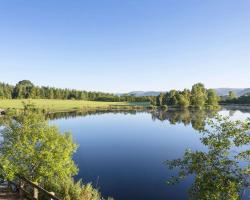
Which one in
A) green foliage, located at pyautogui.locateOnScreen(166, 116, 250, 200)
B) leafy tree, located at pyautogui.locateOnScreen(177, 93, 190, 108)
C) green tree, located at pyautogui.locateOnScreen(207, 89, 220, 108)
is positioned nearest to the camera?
green foliage, located at pyautogui.locateOnScreen(166, 116, 250, 200)

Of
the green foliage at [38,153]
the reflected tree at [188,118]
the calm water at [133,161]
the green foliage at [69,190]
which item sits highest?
the green foliage at [38,153]

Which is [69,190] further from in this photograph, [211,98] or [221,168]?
[211,98]

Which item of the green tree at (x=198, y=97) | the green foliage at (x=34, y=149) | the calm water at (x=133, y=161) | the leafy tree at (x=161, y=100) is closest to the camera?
the green foliage at (x=34, y=149)

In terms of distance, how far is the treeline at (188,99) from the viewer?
16800cm

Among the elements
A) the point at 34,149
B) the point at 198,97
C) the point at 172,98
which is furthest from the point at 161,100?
the point at 34,149

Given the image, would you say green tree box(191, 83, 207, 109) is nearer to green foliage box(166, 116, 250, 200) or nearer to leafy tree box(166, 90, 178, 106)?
leafy tree box(166, 90, 178, 106)

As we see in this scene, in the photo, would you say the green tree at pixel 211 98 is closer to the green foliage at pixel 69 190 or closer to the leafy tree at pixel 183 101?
the leafy tree at pixel 183 101

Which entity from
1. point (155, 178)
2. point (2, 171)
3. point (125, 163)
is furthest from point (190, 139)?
point (2, 171)

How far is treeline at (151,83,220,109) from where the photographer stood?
16800 centimetres

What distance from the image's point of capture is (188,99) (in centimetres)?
17200

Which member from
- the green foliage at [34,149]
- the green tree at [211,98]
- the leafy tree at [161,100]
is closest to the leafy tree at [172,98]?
the leafy tree at [161,100]

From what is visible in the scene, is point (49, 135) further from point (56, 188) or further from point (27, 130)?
point (56, 188)

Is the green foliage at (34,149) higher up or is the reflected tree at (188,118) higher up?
the green foliage at (34,149)

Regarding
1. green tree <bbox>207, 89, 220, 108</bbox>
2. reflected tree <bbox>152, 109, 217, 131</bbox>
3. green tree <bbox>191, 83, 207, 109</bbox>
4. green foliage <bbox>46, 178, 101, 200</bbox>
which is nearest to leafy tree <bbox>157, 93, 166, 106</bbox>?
green tree <bbox>191, 83, 207, 109</bbox>
